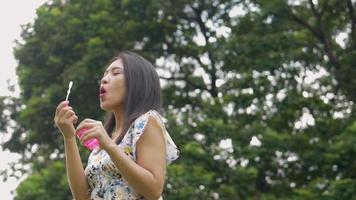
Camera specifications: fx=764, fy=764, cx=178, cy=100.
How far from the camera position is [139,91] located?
7.02ft

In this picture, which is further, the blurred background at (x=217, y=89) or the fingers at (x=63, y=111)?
the blurred background at (x=217, y=89)

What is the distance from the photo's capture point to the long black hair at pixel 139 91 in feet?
7.00

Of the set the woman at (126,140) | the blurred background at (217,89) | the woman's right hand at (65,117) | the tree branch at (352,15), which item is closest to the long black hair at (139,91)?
the woman at (126,140)

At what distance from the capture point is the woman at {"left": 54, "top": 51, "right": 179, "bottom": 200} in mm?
1968

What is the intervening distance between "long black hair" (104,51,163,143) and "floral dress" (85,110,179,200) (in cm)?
3

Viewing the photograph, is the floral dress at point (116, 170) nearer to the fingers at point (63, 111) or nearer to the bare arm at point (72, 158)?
the bare arm at point (72, 158)

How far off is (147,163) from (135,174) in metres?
0.07

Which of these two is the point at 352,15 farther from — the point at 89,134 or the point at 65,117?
the point at 89,134

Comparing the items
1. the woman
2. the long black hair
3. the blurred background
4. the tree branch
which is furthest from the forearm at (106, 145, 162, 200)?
the tree branch

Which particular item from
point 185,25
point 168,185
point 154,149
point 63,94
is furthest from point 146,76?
point 185,25

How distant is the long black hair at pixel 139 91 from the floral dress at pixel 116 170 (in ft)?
0.08

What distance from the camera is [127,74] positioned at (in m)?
2.16

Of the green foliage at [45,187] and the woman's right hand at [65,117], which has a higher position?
the green foliage at [45,187]

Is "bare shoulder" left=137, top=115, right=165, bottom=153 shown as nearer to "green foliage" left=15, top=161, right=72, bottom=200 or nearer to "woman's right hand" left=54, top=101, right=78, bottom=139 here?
"woman's right hand" left=54, top=101, right=78, bottom=139
